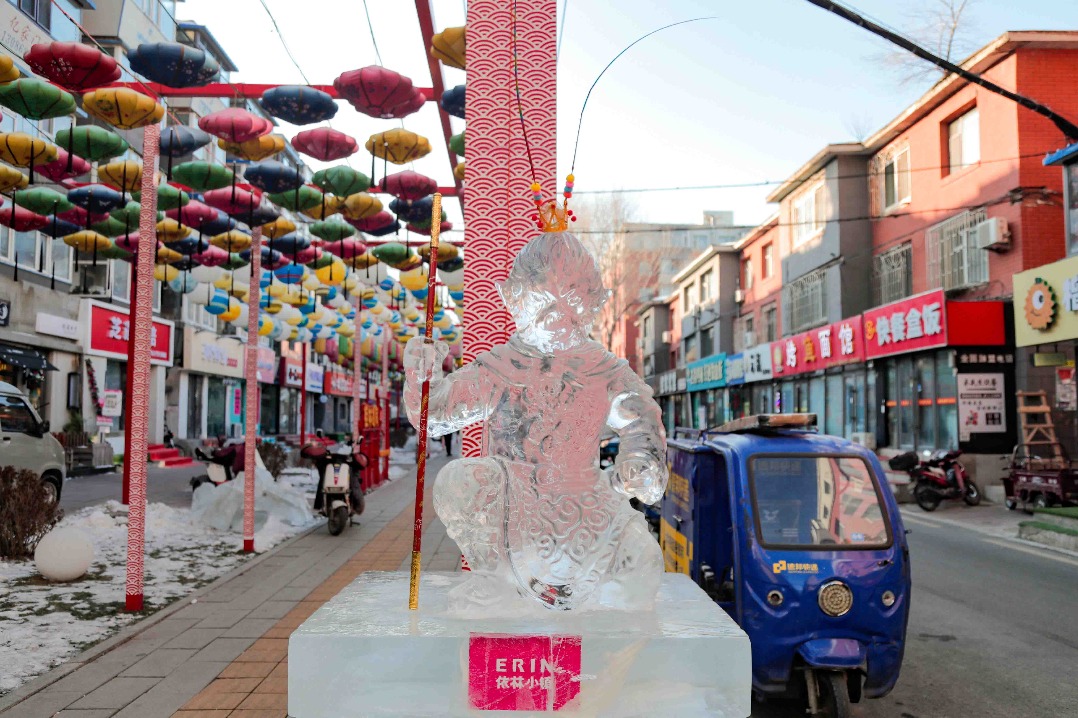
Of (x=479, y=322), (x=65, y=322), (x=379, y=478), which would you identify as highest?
(x=65, y=322)

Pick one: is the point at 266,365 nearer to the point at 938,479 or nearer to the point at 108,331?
the point at 108,331

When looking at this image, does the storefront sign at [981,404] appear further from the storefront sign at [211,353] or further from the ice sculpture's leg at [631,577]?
the storefront sign at [211,353]

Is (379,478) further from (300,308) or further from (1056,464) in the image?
(1056,464)

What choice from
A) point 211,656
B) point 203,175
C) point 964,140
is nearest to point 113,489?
point 203,175

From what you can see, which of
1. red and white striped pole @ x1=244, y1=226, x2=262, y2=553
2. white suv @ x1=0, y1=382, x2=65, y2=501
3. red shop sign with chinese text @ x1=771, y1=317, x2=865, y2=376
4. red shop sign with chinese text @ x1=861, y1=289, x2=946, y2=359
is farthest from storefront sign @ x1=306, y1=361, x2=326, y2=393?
red and white striped pole @ x1=244, y1=226, x2=262, y2=553

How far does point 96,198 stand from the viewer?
10.1m

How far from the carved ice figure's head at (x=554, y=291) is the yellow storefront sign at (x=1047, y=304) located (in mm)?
12663

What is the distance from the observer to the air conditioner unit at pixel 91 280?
20.2 metres

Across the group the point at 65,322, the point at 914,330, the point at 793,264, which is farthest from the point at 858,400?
the point at 65,322

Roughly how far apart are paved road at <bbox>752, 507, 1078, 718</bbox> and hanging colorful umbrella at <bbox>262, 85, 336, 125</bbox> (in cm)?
681

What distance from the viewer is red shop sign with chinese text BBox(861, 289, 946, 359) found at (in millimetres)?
15625

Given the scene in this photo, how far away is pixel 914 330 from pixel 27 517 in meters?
15.9

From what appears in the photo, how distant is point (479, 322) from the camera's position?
218 inches

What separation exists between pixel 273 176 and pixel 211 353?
818 inches
